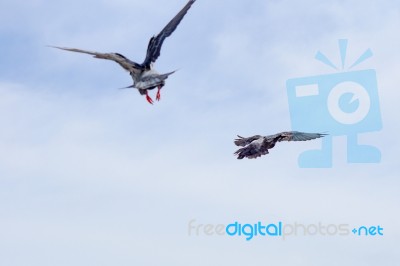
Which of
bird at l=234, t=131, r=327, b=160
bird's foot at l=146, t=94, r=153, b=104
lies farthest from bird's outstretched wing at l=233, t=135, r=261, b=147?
bird's foot at l=146, t=94, r=153, b=104

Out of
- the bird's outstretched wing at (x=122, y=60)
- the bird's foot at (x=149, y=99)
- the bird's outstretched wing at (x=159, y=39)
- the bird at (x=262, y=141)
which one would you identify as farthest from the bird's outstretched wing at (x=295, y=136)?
the bird's outstretched wing at (x=122, y=60)

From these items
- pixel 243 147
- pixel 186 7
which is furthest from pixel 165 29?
pixel 243 147

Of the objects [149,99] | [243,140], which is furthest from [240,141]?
[149,99]

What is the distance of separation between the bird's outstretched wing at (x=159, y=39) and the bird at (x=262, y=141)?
5.17m

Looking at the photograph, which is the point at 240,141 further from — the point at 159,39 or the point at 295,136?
the point at 159,39

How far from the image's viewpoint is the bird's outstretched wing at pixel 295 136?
27.5m

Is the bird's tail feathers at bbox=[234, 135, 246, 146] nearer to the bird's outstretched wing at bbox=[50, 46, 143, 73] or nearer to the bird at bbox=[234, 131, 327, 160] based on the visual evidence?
the bird at bbox=[234, 131, 327, 160]

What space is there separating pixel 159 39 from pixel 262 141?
5927mm

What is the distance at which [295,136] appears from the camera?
27547 millimetres

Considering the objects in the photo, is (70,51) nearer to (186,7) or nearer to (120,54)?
(120,54)

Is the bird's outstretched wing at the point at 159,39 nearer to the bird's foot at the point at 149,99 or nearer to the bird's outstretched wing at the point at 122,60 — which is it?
the bird's outstretched wing at the point at 122,60

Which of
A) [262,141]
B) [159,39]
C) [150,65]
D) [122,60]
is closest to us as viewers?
[122,60]

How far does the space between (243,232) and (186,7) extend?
8824 mm

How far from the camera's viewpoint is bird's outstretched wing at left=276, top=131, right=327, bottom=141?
2753 centimetres
